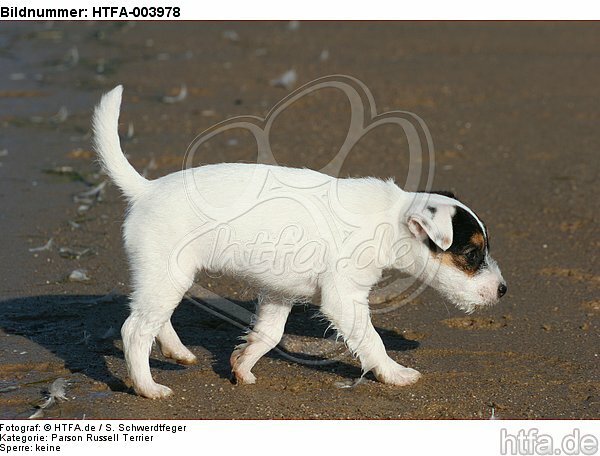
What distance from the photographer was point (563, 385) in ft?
20.7

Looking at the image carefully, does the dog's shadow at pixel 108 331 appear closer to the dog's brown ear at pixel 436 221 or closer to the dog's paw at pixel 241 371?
the dog's paw at pixel 241 371

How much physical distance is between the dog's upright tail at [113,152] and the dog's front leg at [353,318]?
131 centimetres

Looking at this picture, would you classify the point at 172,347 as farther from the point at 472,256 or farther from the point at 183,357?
the point at 472,256

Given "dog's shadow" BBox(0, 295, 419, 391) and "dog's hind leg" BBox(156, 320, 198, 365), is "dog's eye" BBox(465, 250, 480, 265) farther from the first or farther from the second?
"dog's hind leg" BBox(156, 320, 198, 365)

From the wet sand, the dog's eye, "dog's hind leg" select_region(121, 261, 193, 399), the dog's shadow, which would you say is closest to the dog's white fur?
"dog's hind leg" select_region(121, 261, 193, 399)

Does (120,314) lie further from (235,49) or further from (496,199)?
(235,49)

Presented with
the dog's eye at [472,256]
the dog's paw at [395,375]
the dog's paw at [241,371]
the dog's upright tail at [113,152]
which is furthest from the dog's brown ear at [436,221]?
the dog's upright tail at [113,152]

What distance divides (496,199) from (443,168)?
1.01 m

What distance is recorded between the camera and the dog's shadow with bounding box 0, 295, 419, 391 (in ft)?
21.6

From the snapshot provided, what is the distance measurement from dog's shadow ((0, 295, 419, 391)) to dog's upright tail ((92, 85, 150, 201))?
3.82ft
